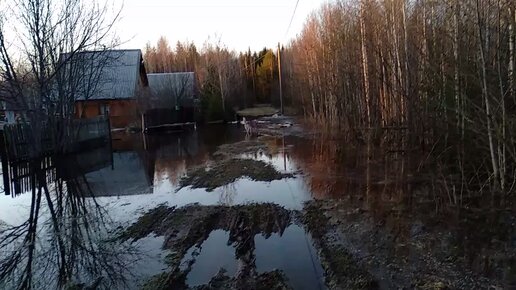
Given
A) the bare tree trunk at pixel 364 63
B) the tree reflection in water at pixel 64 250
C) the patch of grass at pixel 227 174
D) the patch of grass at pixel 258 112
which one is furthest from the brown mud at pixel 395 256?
the patch of grass at pixel 258 112

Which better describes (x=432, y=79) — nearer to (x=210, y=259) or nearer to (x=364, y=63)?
(x=364, y=63)

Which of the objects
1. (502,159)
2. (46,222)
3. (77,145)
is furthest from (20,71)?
(502,159)

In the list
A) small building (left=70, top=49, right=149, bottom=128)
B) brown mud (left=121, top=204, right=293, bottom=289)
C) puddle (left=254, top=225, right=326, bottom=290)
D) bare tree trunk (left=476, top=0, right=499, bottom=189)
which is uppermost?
small building (left=70, top=49, right=149, bottom=128)

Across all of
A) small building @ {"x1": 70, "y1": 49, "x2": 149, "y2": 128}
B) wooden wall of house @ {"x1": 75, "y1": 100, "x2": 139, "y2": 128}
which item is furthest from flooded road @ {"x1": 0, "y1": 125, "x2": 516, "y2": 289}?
wooden wall of house @ {"x1": 75, "y1": 100, "x2": 139, "y2": 128}

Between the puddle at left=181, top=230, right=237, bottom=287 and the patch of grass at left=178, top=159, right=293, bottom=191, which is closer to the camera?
the puddle at left=181, top=230, right=237, bottom=287

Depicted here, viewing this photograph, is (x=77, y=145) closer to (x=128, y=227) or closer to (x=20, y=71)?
(x=20, y=71)

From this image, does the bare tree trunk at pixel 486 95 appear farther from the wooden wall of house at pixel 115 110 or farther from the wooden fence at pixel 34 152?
the wooden wall of house at pixel 115 110

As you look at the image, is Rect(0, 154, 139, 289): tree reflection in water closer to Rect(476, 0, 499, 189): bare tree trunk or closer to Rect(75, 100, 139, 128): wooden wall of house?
Rect(476, 0, 499, 189): bare tree trunk
